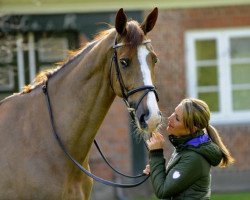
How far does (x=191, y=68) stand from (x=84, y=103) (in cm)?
857

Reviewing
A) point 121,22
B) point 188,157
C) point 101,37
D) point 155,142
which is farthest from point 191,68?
point 188,157

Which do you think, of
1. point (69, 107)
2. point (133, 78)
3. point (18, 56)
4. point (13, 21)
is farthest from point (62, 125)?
point (18, 56)

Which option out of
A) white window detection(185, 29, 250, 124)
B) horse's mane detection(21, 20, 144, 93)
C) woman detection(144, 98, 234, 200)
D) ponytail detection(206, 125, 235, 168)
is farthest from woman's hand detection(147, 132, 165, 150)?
white window detection(185, 29, 250, 124)

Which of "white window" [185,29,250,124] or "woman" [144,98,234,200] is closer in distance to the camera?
"woman" [144,98,234,200]

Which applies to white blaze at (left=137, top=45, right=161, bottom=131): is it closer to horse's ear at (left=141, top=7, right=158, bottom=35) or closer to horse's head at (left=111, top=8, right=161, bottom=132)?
horse's head at (left=111, top=8, right=161, bottom=132)

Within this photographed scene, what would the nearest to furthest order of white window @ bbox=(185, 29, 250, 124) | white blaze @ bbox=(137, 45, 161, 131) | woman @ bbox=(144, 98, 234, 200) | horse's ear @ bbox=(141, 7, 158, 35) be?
woman @ bbox=(144, 98, 234, 200) < white blaze @ bbox=(137, 45, 161, 131) < horse's ear @ bbox=(141, 7, 158, 35) < white window @ bbox=(185, 29, 250, 124)

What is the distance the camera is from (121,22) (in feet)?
16.9

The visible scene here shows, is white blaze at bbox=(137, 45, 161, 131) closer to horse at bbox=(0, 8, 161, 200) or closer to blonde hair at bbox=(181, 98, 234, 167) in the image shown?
horse at bbox=(0, 8, 161, 200)

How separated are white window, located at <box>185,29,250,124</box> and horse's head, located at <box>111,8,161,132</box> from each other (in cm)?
860

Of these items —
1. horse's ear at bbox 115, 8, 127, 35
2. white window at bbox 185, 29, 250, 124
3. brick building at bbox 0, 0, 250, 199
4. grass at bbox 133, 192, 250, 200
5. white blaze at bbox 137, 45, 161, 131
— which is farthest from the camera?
white window at bbox 185, 29, 250, 124

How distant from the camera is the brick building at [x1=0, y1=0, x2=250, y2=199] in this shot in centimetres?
1318

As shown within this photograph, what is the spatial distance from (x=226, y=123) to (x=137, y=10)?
2604 mm

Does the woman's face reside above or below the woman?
above

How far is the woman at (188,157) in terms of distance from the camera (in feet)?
15.6
